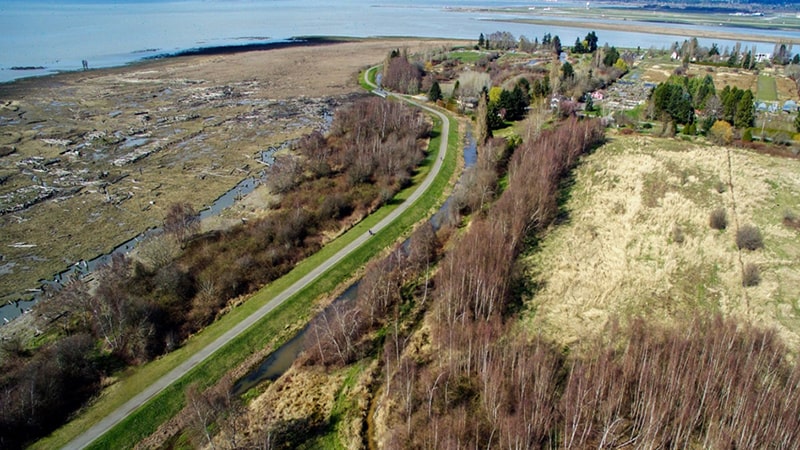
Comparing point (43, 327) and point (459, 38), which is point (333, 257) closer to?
point (43, 327)

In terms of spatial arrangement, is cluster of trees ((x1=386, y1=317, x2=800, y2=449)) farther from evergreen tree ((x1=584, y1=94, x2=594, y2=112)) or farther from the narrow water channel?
evergreen tree ((x1=584, y1=94, x2=594, y2=112))

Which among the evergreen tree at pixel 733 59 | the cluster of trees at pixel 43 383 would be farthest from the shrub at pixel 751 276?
the evergreen tree at pixel 733 59

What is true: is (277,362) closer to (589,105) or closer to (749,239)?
(749,239)

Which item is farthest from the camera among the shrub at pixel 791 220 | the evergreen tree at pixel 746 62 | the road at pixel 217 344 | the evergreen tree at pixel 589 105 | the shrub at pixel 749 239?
the evergreen tree at pixel 746 62

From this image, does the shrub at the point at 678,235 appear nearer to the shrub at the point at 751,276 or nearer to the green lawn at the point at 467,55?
the shrub at the point at 751,276

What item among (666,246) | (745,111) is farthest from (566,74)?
(666,246)

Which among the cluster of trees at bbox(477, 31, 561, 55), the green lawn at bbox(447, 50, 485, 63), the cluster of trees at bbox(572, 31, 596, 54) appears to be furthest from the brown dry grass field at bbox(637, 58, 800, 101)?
the green lawn at bbox(447, 50, 485, 63)
